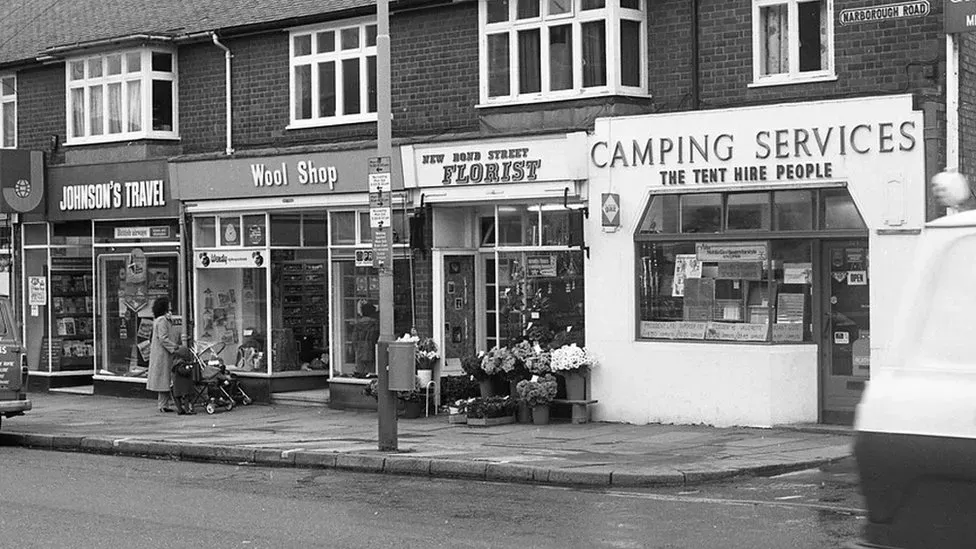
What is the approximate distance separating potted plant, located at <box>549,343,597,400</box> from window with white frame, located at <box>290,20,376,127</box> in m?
5.12

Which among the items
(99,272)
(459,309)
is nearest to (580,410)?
(459,309)

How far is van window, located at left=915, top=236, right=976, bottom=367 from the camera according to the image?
5512 mm

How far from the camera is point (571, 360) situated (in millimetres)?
18578

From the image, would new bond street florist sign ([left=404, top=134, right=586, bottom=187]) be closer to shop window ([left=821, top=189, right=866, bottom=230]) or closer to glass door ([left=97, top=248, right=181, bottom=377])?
shop window ([left=821, top=189, right=866, bottom=230])

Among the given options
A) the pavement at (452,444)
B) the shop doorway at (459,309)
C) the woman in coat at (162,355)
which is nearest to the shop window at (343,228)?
the shop doorway at (459,309)

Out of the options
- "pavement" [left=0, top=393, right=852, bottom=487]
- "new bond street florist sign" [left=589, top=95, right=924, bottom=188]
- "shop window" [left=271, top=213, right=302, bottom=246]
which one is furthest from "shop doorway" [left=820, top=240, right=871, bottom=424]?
"shop window" [left=271, top=213, right=302, bottom=246]

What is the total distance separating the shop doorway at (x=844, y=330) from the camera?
1714 cm

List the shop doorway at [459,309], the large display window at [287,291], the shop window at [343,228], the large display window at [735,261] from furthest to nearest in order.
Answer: the large display window at [287,291]
the shop window at [343,228]
the shop doorway at [459,309]
the large display window at [735,261]

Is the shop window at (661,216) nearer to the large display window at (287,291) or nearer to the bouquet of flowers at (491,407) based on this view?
the bouquet of flowers at (491,407)

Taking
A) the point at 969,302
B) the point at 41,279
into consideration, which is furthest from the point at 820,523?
the point at 41,279

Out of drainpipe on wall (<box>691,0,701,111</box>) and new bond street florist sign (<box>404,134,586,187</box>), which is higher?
drainpipe on wall (<box>691,0,701,111</box>)

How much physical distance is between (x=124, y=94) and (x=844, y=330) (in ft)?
43.8

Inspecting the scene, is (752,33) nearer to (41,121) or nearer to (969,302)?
(969,302)

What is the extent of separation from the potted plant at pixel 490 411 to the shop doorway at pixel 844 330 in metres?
4.23
